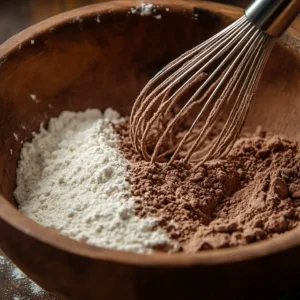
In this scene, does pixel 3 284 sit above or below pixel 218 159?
below

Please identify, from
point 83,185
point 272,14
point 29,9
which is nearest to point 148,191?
point 83,185

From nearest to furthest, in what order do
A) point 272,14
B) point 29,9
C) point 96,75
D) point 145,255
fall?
point 145,255 → point 272,14 → point 96,75 → point 29,9

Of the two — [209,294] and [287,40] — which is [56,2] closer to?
[287,40]

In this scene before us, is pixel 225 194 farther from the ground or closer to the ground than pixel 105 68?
closer to the ground

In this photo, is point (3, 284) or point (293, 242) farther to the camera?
point (3, 284)

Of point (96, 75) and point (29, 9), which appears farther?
point (29, 9)

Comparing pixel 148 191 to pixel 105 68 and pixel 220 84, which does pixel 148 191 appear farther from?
pixel 105 68

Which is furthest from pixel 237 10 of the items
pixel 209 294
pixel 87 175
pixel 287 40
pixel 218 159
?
pixel 209 294

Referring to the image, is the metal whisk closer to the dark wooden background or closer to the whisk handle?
the whisk handle
